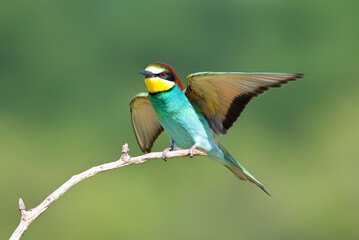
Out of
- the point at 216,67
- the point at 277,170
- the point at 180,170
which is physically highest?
the point at 216,67

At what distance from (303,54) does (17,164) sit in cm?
361

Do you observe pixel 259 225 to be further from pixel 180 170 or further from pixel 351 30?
pixel 351 30

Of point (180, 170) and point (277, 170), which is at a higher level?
point (180, 170)

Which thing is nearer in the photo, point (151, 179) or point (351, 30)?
point (151, 179)

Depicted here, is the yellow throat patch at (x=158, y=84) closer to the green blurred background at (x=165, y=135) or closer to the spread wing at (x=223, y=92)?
the spread wing at (x=223, y=92)

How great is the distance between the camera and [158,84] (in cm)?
229

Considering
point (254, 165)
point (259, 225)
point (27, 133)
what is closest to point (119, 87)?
point (27, 133)

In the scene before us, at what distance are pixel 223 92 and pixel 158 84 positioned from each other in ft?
0.68

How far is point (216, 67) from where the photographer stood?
22.8ft

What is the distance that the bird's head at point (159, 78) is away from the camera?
89.3 inches

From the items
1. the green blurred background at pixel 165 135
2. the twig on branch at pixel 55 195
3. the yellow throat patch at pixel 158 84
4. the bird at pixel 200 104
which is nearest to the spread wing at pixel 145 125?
the bird at pixel 200 104

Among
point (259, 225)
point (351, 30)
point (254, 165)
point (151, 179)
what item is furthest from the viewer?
point (351, 30)

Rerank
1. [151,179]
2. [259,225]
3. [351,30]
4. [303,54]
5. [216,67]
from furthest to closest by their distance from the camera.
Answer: [351,30]
[303,54]
[216,67]
[151,179]
[259,225]

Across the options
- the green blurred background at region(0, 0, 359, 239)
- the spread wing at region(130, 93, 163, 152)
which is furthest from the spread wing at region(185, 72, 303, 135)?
the green blurred background at region(0, 0, 359, 239)
